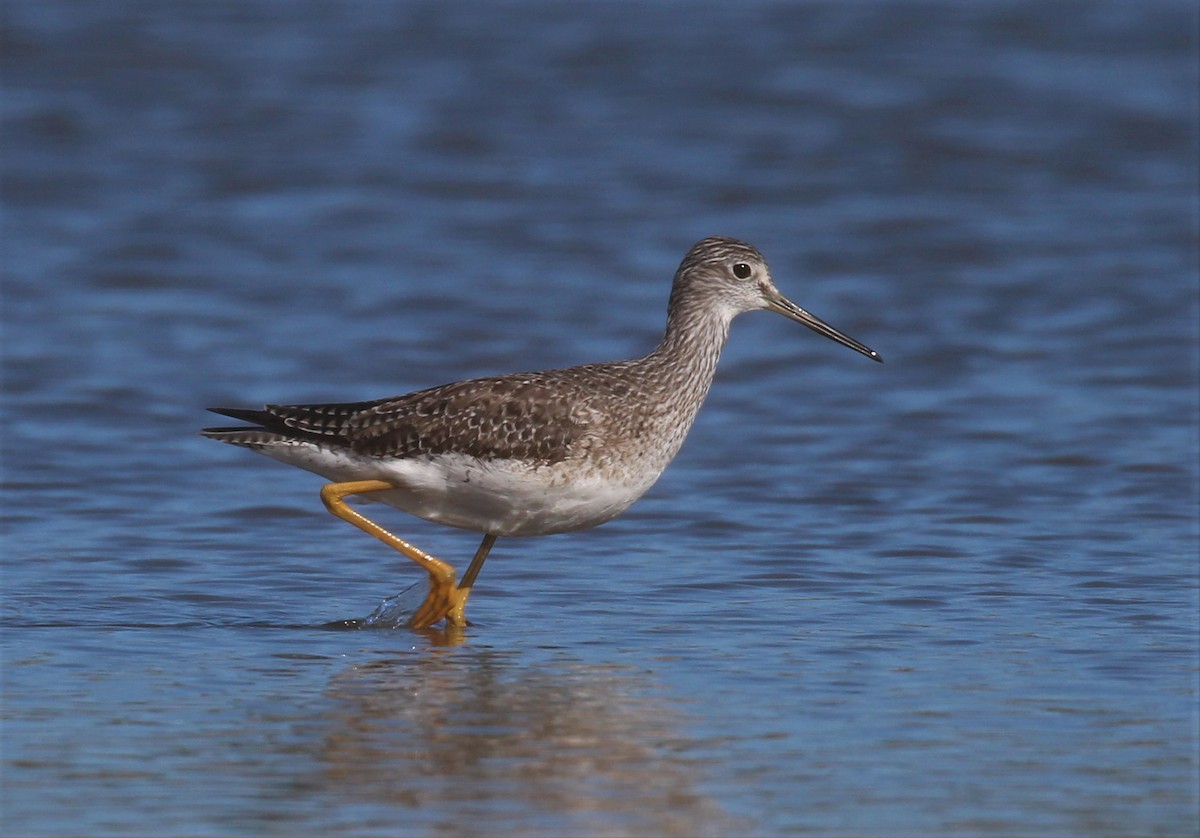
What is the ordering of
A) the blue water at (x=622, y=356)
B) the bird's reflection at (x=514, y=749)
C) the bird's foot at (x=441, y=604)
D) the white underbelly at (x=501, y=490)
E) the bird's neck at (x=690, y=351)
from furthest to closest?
1. the bird's neck at (x=690, y=351)
2. the bird's foot at (x=441, y=604)
3. the white underbelly at (x=501, y=490)
4. the blue water at (x=622, y=356)
5. the bird's reflection at (x=514, y=749)

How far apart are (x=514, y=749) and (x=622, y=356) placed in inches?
353

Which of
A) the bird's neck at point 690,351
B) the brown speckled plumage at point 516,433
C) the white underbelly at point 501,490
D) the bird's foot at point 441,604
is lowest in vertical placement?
the bird's foot at point 441,604

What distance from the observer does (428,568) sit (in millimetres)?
9398

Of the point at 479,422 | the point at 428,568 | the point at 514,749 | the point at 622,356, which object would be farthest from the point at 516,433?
the point at 622,356

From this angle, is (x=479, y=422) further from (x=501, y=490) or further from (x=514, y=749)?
(x=514, y=749)

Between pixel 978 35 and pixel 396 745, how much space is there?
22388mm

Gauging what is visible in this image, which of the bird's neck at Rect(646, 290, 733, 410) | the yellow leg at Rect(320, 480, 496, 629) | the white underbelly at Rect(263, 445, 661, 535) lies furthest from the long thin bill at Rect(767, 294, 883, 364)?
the yellow leg at Rect(320, 480, 496, 629)

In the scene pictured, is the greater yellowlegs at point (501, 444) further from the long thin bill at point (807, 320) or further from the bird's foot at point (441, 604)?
the long thin bill at point (807, 320)

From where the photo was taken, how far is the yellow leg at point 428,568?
30.5 feet

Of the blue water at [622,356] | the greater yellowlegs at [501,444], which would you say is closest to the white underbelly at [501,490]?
the greater yellowlegs at [501,444]

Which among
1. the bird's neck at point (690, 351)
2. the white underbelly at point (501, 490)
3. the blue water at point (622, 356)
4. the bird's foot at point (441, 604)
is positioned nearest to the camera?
the blue water at point (622, 356)

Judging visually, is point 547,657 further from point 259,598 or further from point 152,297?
point 152,297

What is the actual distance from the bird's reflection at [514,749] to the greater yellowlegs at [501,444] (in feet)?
2.93

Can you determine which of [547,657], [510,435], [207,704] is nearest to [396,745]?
[207,704]
